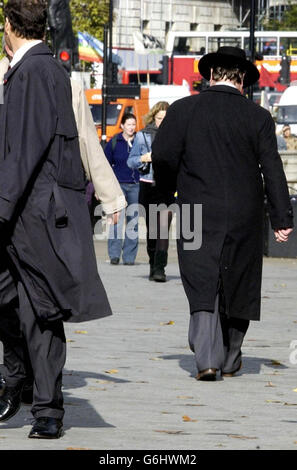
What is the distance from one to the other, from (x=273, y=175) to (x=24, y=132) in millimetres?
2566

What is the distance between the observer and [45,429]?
618 centimetres

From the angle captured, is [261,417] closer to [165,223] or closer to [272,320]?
[272,320]

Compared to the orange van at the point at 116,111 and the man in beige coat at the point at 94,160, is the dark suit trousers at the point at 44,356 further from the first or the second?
the orange van at the point at 116,111

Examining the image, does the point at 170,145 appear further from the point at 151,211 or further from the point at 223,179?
the point at 151,211

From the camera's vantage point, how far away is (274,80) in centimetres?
5397

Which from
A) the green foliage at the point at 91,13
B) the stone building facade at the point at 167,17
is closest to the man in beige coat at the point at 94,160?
the green foliage at the point at 91,13

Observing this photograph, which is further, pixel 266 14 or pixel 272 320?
pixel 266 14

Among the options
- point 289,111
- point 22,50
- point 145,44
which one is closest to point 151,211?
point 22,50

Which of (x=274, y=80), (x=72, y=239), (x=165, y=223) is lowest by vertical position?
(x=274, y=80)

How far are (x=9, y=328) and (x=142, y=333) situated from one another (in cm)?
377

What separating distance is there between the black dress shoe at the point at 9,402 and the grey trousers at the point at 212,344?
71.5 inches
